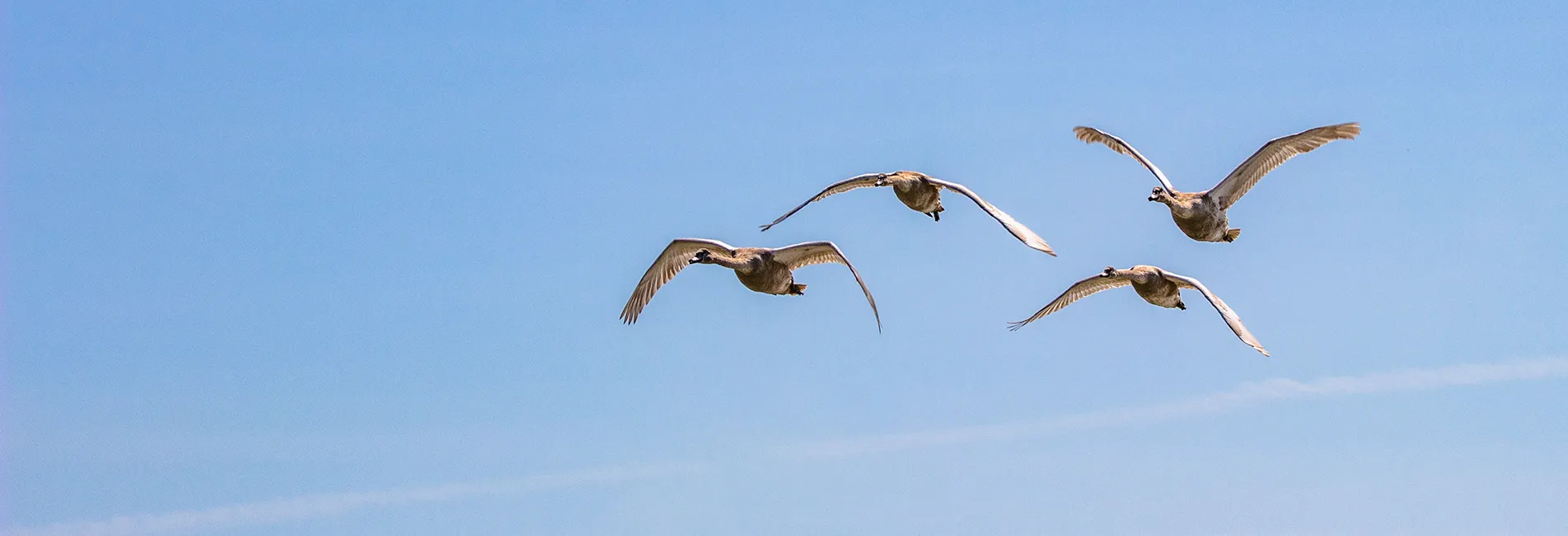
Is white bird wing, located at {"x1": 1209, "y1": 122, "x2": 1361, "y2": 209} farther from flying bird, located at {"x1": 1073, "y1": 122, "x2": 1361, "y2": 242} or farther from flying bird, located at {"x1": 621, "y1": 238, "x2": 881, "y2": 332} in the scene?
flying bird, located at {"x1": 621, "y1": 238, "x2": 881, "y2": 332}

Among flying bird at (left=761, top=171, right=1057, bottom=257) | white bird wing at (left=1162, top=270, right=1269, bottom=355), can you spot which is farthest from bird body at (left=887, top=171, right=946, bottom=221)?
white bird wing at (left=1162, top=270, right=1269, bottom=355)

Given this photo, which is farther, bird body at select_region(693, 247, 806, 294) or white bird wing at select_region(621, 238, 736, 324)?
white bird wing at select_region(621, 238, 736, 324)

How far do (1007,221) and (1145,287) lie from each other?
5428mm

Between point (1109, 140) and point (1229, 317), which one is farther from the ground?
point (1109, 140)

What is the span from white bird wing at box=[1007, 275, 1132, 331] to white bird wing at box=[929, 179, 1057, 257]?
529 centimetres

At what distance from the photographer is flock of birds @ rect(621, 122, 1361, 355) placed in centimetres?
4166

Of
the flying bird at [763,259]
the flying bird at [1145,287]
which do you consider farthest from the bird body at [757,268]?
the flying bird at [1145,287]

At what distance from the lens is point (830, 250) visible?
42688 millimetres

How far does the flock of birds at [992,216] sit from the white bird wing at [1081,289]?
1.82 feet

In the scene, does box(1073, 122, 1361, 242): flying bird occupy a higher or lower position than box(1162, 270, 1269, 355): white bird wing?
higher

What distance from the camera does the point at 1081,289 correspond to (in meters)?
47.5

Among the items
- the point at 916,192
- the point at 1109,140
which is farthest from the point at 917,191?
the point at 1109,140

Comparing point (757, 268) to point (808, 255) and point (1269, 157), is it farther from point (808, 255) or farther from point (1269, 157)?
Answer: point (1269, 157)

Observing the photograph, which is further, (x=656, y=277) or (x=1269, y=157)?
(x=656, y=277)
